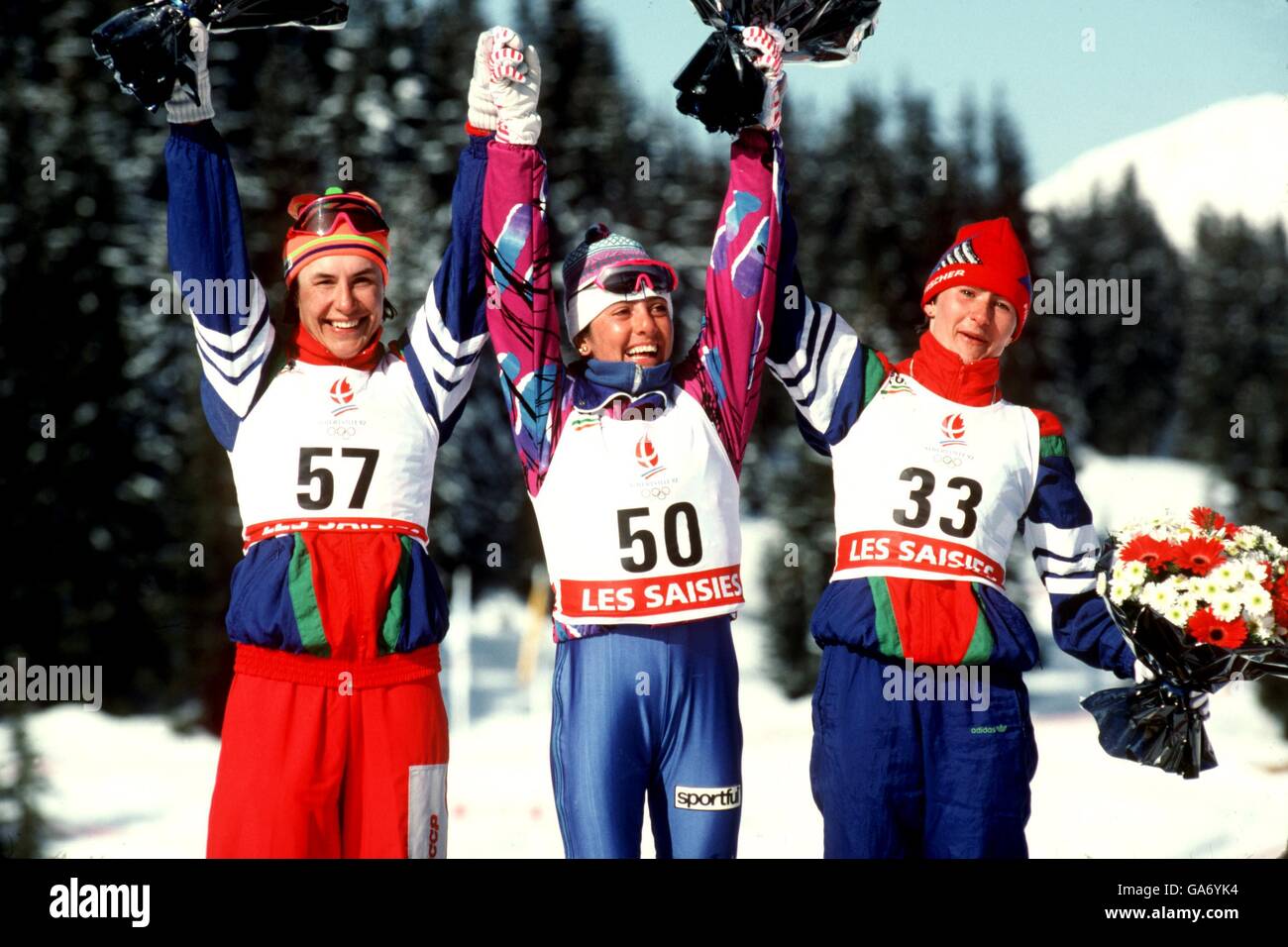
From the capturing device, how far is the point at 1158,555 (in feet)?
15.5

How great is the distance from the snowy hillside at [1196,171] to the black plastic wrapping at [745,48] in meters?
17.6

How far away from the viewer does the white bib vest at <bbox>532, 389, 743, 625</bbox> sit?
4.46 meters

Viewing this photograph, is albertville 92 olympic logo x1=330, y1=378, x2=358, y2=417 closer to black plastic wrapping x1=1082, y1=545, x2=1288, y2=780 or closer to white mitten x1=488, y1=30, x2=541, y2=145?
white mitten x1=488, y1=30, x2=541, y2=145

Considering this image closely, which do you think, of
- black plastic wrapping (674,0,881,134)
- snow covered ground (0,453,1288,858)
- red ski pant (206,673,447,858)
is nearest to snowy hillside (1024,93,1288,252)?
snow covered ground (0,453,1288,858)

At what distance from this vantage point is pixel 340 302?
4.59 meters

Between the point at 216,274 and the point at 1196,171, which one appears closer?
the point at 216,274

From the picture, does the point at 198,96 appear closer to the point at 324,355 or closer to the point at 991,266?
the point at 324,355

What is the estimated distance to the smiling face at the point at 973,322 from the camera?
4.78m

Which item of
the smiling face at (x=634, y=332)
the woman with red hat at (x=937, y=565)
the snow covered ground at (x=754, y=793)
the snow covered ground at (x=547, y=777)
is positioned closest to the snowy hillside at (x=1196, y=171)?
the snow covered ground at (x=547, y=777)

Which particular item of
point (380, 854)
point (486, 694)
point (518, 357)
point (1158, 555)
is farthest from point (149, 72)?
point (486, 694)

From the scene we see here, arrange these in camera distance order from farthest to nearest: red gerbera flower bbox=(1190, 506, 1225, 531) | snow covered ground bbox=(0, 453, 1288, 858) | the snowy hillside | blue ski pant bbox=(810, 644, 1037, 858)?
the snowy hillside, snow covered ground bbox=(0, 453, 1288, 858), red gerbera flower bbox=(1190, 506, 1225, 531), blue ski pant bbox=(810, 644, 1037, 858)

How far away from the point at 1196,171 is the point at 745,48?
30.8 m

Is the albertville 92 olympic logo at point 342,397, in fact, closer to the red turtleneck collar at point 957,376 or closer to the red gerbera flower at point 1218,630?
the red turtleneck collar at point 957,376

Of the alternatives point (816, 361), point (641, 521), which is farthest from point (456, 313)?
point (816, 361)
